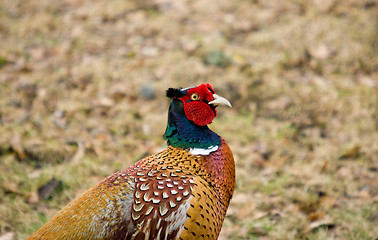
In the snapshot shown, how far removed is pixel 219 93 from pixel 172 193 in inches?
117

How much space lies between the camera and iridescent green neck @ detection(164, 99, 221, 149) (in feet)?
8.59

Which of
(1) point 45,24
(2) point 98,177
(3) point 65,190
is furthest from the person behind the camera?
(1) point 45,24

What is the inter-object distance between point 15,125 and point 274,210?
292cm

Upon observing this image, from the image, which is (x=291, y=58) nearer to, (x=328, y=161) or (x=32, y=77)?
(x=328, y=161)

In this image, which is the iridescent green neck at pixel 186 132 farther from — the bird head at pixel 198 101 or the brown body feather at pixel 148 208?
the brown body feather at pixel 148 208

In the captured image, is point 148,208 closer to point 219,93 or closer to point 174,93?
point 174,93

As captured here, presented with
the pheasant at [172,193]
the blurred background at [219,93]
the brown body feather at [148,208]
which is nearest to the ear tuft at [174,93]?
the pheasant at [172,193]

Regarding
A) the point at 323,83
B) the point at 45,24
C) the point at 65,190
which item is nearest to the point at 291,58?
the point at 323,83

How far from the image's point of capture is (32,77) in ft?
17.9

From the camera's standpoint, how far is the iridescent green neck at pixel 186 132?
262 cm

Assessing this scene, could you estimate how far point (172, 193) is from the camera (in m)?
2.34

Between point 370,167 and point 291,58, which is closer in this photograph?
point 370,167

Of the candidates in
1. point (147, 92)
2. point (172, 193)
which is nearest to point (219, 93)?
point (147, 92)

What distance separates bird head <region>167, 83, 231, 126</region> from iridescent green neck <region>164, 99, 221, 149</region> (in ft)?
0.12
